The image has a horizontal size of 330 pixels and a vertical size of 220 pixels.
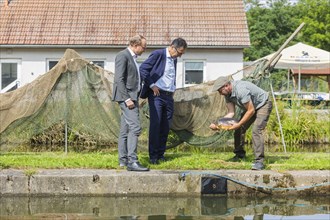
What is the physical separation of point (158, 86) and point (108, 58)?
1241cm

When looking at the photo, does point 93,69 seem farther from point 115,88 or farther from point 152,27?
point 152,27

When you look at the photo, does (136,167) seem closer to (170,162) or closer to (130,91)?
(170,162)

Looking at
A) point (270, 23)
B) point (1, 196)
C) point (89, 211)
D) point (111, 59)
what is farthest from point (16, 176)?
point (270, 23)

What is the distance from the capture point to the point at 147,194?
847cm

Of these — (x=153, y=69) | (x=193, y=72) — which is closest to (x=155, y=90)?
(x=153, y=69)

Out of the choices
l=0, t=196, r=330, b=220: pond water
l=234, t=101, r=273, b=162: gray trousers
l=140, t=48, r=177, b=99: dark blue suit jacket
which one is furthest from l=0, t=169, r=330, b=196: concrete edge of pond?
l=140, t=48, r=177, b=99: dark blue suit jacket

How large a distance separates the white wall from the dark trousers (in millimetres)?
11950

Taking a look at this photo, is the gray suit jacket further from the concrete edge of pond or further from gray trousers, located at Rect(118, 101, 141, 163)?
the concrete edge of pond

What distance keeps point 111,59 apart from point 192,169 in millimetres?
13117

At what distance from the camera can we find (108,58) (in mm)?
21719

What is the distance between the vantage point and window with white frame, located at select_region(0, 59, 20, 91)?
858 inches

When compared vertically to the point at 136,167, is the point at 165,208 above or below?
below

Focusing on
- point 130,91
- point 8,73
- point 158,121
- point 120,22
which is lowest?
point 158,121

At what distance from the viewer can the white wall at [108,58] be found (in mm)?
21656
